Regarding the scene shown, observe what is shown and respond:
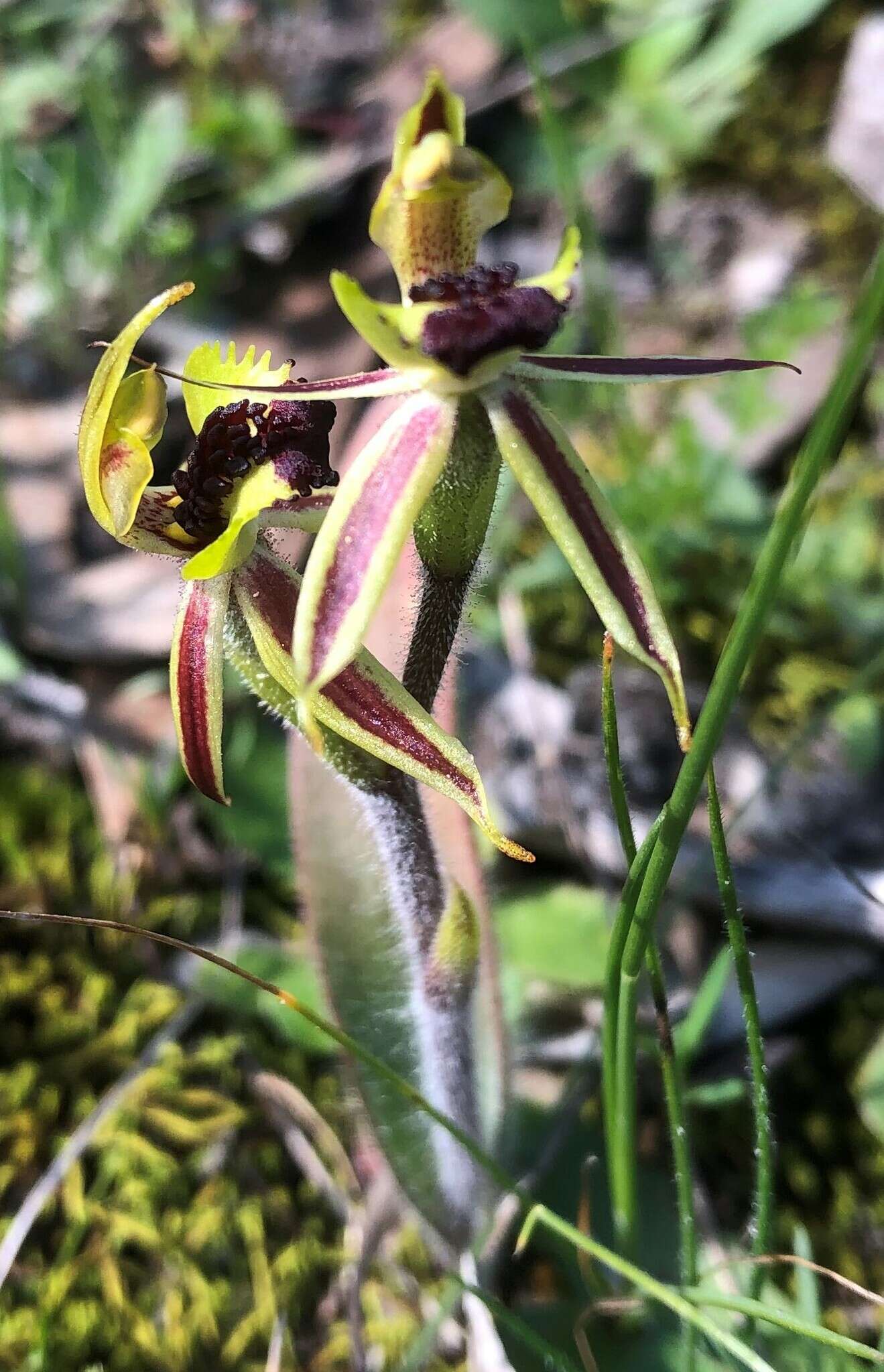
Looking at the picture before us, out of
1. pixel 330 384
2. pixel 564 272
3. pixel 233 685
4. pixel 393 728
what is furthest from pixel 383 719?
pixel 233 685

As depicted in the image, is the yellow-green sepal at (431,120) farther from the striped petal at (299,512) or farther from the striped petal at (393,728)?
the striped petal at (393,728)

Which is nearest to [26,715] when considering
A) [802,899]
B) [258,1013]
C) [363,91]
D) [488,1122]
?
[258,1013]

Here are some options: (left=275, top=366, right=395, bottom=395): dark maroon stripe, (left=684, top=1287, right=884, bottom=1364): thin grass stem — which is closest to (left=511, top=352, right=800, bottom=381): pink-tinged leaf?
(left=275, top=366, right=395, bottom=395): dark maroon stripe

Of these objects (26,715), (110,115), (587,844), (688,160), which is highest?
(688,160)

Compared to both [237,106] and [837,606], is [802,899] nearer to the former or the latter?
[837,606]

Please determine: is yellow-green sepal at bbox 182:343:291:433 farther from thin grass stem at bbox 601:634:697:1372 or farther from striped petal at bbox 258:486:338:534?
thin grass stem at bbox 601:634:697:1372
